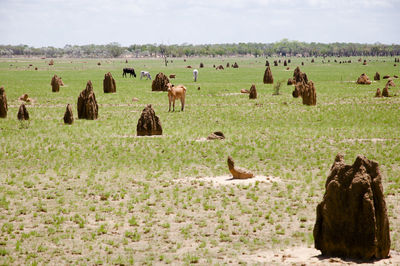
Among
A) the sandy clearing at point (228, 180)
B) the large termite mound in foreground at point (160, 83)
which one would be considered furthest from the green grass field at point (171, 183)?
the large termite mound in foreground at point (160, 83)

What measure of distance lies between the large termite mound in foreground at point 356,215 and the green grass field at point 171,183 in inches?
61.4

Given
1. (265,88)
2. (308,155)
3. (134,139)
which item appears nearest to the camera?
(308,155)

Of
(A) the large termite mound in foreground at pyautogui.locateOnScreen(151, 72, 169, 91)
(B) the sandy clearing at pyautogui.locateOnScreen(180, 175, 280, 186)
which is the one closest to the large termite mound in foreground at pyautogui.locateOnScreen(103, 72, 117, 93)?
(A) the large termite mound in foreground at pyautogui.locateOnScreen(151, 72, 169, 91)

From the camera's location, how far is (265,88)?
5331cm

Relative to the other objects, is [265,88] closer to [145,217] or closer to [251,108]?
[251,108]

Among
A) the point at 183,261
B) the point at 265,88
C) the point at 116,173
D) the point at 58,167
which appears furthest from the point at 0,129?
the point at 265,88

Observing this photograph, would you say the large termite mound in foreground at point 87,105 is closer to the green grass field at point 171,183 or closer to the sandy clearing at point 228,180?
the green grass field at point 171,183

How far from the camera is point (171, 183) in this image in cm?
1623

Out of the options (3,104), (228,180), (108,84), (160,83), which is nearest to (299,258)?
(228,180)

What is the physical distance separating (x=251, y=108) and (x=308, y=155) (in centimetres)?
1590

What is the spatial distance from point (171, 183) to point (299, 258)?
7.09 meters

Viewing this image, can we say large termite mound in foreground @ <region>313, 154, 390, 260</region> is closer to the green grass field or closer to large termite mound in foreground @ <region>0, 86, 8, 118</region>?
the green grass field

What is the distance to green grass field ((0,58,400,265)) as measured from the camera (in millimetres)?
11008

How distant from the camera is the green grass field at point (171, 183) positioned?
11008mm
